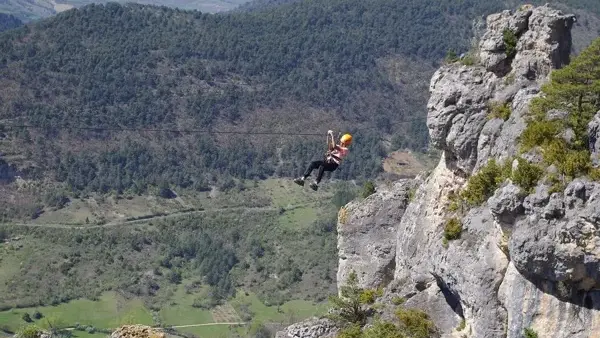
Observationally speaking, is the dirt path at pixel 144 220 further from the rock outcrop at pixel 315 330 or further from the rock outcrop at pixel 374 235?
the rock outcrop at pixel 315 330

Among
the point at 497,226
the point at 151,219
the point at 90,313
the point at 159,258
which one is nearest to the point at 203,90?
the point at 151,219

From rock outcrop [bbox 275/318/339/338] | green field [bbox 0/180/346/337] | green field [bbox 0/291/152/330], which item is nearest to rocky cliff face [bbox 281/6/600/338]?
rock outcrop [bbox 275/318/339/338]

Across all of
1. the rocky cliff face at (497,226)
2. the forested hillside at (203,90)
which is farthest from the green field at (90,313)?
the rocky cliff face at (497,226)

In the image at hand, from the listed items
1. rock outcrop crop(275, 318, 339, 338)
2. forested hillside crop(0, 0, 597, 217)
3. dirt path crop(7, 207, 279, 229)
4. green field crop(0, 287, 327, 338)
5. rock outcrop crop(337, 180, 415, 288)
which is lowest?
green field crop(0, 287, 327, 338)

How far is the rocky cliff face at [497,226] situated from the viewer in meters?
26.3

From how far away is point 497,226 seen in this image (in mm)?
28828

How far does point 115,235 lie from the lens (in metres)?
108

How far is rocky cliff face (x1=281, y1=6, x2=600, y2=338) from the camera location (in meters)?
26.3

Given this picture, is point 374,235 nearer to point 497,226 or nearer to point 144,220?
point 497,226

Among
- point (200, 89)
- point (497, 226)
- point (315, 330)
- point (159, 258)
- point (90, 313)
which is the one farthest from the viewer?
point (200, 89)

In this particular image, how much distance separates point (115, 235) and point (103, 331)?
25.3m

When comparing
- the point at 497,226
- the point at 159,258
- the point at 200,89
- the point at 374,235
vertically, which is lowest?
the point at 159,258

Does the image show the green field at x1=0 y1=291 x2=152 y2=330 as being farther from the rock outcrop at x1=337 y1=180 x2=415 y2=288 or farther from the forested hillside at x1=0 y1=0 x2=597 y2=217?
the rock outcrop at x1=337 y1=180 x2=415 y2=288

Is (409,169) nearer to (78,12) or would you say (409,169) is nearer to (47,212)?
(47,212)
